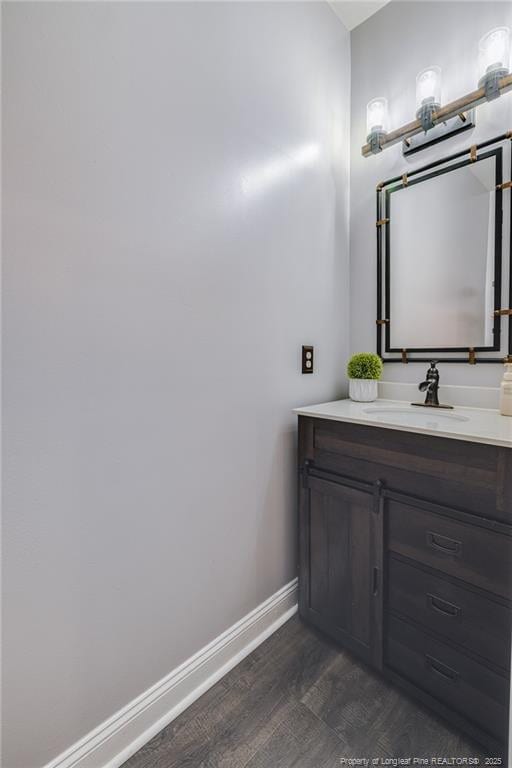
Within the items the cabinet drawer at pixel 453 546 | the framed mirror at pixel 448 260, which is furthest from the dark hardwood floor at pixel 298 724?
the framed mirror at pixel 448 260

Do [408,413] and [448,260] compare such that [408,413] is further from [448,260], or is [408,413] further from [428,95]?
[428,95]

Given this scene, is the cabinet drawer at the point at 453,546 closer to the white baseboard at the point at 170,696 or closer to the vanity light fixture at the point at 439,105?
the white baseboard at the point at 170,696

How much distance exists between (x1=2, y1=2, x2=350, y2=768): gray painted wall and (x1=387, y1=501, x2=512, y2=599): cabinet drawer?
51 cm

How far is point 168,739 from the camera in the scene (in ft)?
3.33

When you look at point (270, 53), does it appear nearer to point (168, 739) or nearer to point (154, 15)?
point (154, 15)

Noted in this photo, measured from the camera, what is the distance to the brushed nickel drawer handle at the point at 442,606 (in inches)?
39.2

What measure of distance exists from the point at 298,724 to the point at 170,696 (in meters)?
0.40

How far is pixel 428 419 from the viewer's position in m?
1.29

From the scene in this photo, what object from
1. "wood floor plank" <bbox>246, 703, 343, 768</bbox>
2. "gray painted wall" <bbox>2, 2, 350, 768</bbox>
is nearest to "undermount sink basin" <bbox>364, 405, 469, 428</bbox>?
"gray painted wall" <bbox>2, 2, 350, 768</bbox>

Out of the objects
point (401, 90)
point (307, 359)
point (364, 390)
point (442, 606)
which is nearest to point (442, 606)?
point (442, 606)

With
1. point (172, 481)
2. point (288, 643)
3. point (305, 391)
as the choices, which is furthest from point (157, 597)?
point (305, 391)

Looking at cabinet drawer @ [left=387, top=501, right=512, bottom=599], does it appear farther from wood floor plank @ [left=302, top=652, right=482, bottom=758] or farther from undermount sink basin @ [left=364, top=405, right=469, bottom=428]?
wood floor plank @ [left=302, top=652, right=482, bottom=758]

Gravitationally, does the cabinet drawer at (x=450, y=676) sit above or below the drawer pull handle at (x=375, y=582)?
below

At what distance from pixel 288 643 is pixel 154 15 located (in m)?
2.14
